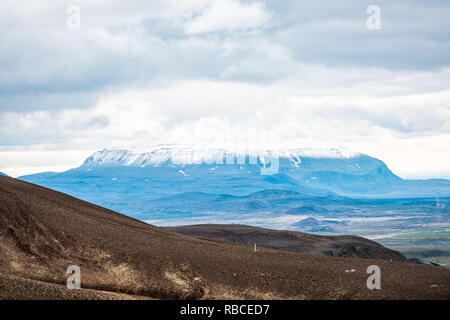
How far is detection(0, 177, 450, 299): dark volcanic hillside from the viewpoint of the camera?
4253 centimetres

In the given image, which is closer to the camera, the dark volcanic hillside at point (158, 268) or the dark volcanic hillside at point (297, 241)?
the dark volcanic hillside at point (158, 268)

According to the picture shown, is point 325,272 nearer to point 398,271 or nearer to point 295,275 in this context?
point 295,275

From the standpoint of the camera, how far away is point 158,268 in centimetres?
4772

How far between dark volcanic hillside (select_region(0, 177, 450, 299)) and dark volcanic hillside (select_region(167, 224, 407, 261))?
59.7 meters

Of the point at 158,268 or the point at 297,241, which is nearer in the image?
the point at 158,268

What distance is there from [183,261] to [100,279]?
7269mm

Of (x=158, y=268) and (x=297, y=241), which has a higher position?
(x=158, y=268)

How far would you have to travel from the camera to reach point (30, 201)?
56312 mm

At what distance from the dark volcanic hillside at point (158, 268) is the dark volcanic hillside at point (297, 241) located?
59.7 meters

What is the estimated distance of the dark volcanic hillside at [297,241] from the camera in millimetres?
113500

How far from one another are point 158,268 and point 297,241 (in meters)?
73.5

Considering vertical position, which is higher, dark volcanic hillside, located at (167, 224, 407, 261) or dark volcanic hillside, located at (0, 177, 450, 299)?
dark volcanic hillside, located at (0, 177, 450, 299)

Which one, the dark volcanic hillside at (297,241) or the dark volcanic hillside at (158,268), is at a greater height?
the dark volcanic hillside at (158,268)
